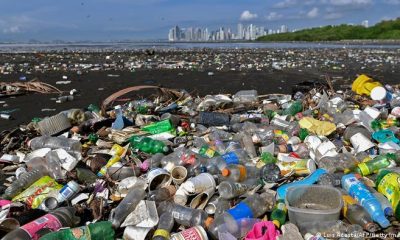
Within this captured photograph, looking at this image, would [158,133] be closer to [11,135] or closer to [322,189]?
[11,135]

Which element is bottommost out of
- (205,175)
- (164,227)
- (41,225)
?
(164,227)

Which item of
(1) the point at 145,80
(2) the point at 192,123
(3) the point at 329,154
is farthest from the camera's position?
(1) the point at 145,80

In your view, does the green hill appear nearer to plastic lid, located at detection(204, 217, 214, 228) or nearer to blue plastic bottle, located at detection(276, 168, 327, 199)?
blue plastic bottle, located at detection(276, 168, 327, 199)

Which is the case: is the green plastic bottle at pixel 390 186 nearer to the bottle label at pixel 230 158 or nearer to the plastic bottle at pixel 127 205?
the bottle label at pixel 230 158

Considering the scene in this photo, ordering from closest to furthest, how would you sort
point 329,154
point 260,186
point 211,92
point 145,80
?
point 260,186, point 329,154, point 211,92, point 145,80

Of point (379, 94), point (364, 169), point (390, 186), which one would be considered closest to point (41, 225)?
point (390, 186)

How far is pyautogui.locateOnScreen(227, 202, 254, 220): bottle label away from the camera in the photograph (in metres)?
3.16

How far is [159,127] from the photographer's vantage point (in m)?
5.69

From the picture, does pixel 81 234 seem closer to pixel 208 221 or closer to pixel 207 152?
pixel 208 221

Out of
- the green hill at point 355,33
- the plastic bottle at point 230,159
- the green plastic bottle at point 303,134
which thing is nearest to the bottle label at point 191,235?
the plastic bottle at point 230,159

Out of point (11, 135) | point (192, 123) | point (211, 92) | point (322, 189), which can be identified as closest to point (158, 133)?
point (192, 123)

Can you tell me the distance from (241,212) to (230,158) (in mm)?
1232

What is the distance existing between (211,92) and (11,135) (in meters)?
5.32

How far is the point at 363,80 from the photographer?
859 cm
